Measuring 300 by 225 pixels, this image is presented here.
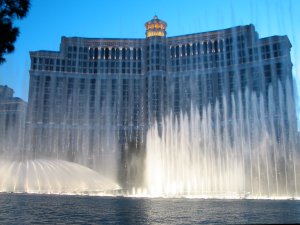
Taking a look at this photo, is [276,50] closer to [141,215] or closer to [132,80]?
[132,80]

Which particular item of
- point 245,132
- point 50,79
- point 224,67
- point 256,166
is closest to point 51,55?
point 50,79

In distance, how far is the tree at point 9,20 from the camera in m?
12.5

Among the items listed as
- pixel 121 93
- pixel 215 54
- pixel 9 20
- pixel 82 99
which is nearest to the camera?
pixel 9 20

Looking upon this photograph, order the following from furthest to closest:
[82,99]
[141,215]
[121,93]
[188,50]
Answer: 1. [121,93]
2. [188,50]
3. [82,99]
4. [141,215]

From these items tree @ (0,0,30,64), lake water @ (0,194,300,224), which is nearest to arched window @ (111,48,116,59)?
→ lake water @ (0,194,300,224)

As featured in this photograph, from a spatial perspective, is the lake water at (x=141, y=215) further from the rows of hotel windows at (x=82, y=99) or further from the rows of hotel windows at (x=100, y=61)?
the rows of hotel windows at (x=100, y=61)

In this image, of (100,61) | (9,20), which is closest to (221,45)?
(100,61)

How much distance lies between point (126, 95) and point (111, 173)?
903 inches

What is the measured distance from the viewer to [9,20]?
12672 millimetres

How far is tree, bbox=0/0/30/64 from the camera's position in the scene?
40.9 ft

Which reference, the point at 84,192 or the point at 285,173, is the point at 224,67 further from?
the point at 84,192

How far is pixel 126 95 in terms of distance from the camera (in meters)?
97.1

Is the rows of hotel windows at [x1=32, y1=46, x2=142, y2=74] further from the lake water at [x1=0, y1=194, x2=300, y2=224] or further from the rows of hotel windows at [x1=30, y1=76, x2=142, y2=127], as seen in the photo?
the lake water at [x1=0, y1=194, x2=300, y2=224]

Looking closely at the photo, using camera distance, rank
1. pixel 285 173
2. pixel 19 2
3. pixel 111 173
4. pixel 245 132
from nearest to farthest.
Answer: pixel 19 2 < pixel 285 173 < pixel 245 132 < pixel 111 173
